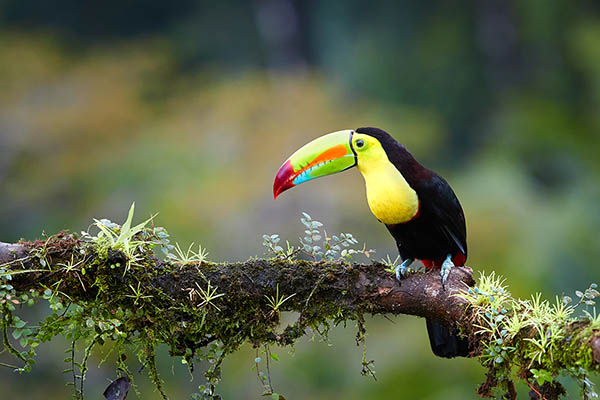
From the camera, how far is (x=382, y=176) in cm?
252

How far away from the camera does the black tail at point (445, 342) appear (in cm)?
245

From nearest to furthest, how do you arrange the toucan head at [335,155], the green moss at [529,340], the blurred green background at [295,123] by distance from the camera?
the green moss at [529,340] → the toucan head at [335,155] → the blurred green background at [295,123]

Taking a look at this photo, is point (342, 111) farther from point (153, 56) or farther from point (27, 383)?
point (27, 383)

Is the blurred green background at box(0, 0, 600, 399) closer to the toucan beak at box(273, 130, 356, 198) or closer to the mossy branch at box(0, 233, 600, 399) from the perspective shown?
the toucan beak at box(273, 130, 356, 198)

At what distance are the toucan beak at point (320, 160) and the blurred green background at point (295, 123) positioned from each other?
3.09 m

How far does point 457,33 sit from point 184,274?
5981 millimetres

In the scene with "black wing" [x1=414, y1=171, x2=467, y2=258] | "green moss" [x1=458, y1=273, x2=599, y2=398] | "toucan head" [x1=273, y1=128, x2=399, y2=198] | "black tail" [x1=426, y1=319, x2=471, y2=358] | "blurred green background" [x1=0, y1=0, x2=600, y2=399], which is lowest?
"green moss" [x1=458, y1=273, x2=599, y2=398]

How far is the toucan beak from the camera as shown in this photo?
2.62 meters

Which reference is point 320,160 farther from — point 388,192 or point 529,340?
point 529,340

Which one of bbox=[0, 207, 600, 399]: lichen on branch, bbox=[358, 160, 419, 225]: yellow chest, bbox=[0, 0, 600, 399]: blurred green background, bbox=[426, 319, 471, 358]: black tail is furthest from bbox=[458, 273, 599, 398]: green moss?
bbox=[0, 0, 600, 399]: blurred green background

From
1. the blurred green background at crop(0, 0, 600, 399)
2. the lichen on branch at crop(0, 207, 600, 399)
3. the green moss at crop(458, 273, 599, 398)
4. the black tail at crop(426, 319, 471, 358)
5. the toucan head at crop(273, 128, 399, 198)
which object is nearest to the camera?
the green moss at crop(458, 273, 599, 398)

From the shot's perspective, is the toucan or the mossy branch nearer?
the mossy branch

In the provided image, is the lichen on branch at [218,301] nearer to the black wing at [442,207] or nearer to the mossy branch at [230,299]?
→ the mossy branch at [230,299]

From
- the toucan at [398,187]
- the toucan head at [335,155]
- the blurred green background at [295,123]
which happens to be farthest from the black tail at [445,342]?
the blurred green background at [295,123]
